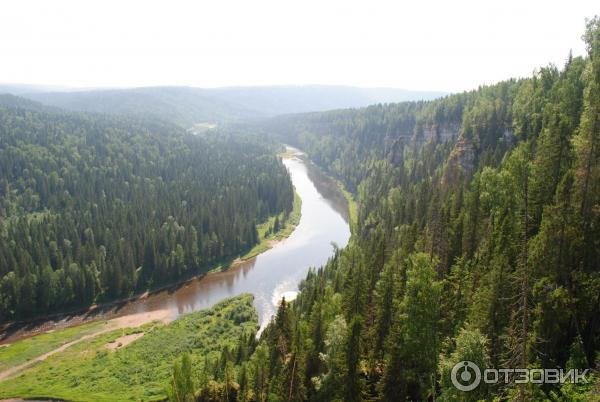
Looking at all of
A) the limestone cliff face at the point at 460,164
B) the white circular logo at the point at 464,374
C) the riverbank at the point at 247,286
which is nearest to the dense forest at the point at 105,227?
the riverbank at the point at 247,286

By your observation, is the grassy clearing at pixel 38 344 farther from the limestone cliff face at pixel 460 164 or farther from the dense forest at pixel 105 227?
the limestone cliff face at pixel 460 164

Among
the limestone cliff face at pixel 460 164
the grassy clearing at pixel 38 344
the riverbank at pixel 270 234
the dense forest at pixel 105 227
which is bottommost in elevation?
the grassy clearing at pixel 38 344

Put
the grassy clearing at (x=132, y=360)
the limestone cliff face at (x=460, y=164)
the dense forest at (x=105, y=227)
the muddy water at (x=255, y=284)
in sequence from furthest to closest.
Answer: the limestone cliff face at (x=460, y=164), the dense forest at (x=105, y=227), the muddy water at (x=255, y=284), the grassy clearing at (x=132, y=360)

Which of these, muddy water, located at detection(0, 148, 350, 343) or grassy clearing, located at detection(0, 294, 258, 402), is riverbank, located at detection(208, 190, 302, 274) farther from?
grassy clearing, located at detection(0, 294, 258, 402)
